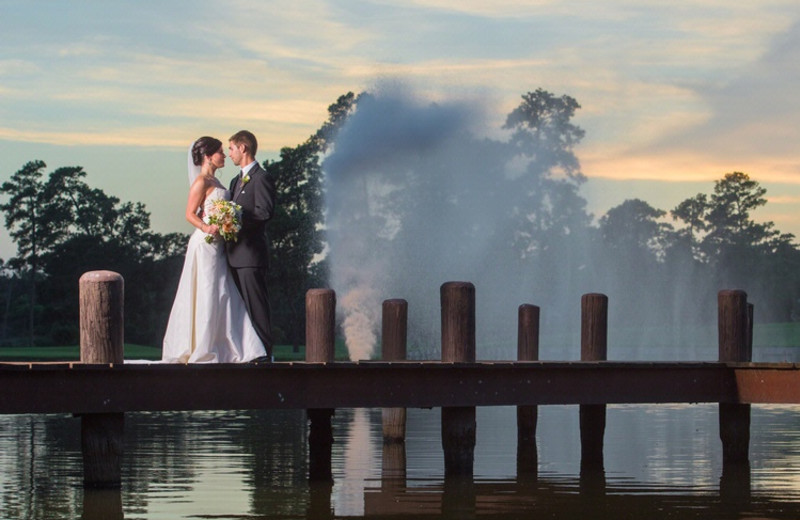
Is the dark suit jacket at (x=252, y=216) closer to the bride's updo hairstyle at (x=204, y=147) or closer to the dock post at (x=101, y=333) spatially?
the bride's updo hairstyle at (x=204, y=147)

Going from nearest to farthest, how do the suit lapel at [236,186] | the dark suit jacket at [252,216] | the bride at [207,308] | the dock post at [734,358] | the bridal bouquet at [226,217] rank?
1. the bridal bouquet at [226,217]
2. the bride at [207,308]
3. the dark suit jacket at [252,216]
4. the suit lapel at [236,186]
5. the dock post at [734,358]

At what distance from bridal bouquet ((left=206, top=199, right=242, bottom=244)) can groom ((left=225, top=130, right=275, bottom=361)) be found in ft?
0.79

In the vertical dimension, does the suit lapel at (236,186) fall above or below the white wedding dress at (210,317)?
above

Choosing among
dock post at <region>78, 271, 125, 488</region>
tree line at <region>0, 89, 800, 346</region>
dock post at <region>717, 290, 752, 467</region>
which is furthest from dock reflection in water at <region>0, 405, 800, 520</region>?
tree line at <region>0, 89, 800, 346</region>

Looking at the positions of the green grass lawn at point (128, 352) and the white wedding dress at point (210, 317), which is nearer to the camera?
the white wedding dress at point (210, 317)

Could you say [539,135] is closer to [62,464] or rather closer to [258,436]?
[258,436]

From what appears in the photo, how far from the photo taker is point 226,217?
54.2ft

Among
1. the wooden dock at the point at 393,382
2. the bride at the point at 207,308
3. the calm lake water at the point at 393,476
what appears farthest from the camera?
the bride at the point at 207,308

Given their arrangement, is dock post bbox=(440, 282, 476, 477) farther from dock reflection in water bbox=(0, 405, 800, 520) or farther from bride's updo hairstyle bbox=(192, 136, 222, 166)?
bride's updo hairstyle bbox=(192, 136, 222, 166)

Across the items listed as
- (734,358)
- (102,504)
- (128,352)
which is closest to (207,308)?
(102,504)

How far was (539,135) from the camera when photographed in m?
77.2

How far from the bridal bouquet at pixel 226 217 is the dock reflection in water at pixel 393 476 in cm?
291

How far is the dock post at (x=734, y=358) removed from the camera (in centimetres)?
2064

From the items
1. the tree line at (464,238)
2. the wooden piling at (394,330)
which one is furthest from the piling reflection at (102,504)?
the tree line at (464,238)
